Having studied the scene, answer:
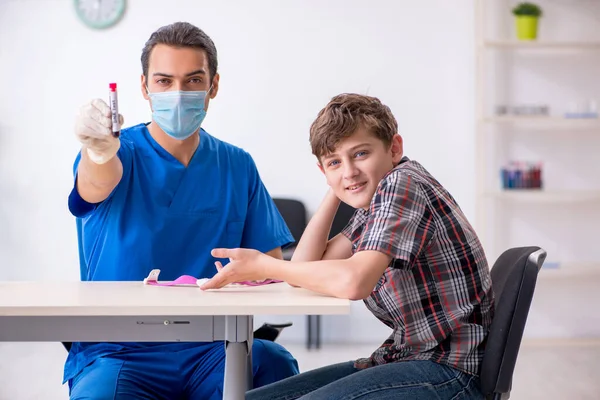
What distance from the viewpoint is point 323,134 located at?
1.47m

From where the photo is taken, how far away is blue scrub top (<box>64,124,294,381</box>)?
179cm

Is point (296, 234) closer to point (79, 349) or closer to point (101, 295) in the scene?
point (79, 349)

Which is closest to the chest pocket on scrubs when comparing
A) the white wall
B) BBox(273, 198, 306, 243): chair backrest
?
BBox(273, 198, 306, 243): chair backrest

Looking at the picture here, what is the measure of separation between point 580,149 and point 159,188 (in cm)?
310

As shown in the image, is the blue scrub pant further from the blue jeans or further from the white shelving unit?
the white shelving unit

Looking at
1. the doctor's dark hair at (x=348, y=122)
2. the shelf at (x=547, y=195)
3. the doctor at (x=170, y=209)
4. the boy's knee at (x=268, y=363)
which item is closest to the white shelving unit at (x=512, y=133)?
the shelf at (x=547, y=195)

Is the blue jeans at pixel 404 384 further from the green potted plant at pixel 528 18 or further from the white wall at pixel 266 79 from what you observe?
the green potted plant at pixel 528 18

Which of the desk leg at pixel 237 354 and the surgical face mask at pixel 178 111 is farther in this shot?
the surgical face mask at pixel 178 111

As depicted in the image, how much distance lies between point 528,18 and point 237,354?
3.24 meters

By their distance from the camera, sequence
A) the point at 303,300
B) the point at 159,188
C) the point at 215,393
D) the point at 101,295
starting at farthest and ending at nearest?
the point at 159,188
the point at 215,393
the point at 101,295
the point at 303,300

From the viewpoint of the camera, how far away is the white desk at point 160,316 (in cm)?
124

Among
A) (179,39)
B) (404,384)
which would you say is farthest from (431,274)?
(179,39)

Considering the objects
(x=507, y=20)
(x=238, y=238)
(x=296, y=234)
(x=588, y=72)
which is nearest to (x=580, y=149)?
(x=588, y=72)

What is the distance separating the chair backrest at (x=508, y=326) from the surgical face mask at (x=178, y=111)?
854mm
